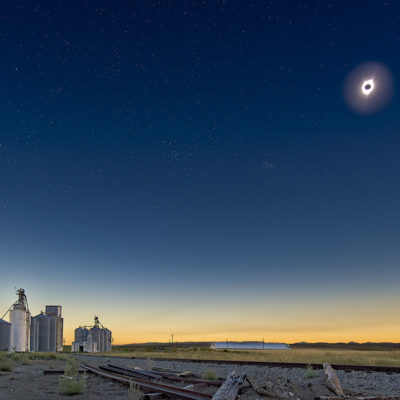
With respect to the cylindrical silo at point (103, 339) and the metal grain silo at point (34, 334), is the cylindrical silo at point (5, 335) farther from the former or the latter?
the cylindrical silo at point (103, 339)

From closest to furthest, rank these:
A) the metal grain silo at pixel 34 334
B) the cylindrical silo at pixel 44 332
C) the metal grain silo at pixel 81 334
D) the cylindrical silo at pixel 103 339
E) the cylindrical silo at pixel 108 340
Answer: the metal grain silo at pixel 34 334 → the cylindrical silo at pixel 44 332 → the metal grain silo at pixel 81 334 → the cylindrical silo at pixel 103 339 → the cylindrical silo at pixel 108 340

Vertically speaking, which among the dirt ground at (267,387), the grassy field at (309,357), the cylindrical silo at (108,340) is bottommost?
the cylindrical silo at (108,340)

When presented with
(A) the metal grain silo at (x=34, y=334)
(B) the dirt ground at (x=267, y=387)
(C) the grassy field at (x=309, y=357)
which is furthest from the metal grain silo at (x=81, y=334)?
(B) the dirt ground at (x=267, y=387)

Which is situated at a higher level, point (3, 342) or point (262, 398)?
point (262, 398)

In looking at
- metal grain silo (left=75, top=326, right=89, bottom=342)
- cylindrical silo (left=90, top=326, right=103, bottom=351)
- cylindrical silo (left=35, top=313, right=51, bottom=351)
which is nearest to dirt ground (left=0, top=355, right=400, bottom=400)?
cylindrical silo (left=35, top=313, right=51, bottom=351)

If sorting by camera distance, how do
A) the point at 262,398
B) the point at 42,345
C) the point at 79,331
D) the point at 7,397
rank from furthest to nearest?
1. the point at 79,331
2. the point at 42,345
3. the point at 7,397
4. the point at 262,398

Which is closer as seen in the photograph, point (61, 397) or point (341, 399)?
point (341, 399)

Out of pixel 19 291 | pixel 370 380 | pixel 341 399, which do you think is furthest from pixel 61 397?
pixel 19 291

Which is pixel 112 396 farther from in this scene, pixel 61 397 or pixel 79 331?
pixel 79 331

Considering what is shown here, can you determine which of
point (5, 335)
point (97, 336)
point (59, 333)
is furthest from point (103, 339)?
point (5, 335)
